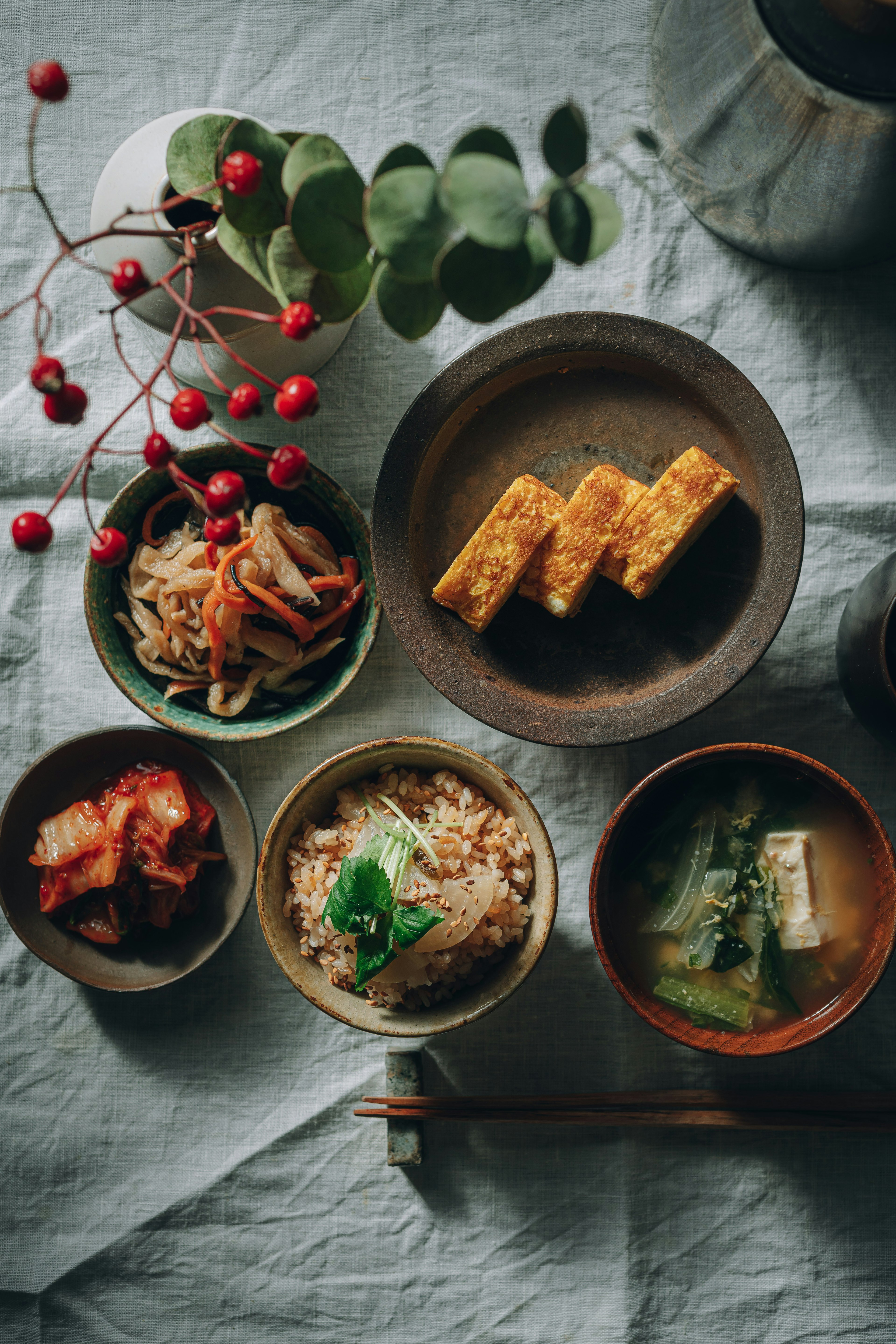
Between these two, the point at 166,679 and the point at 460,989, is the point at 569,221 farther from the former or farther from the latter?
the point at 460,989

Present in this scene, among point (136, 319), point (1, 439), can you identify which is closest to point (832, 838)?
point (136, 319)

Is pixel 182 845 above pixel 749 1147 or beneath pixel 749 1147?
above

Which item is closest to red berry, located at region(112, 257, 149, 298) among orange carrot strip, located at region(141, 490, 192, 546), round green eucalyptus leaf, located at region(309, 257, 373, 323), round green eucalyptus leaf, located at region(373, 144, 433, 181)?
round green eucalyptus leaf, located at region(309, 257, 373, 323)

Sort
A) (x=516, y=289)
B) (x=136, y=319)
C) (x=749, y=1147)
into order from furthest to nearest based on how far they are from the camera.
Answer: (x=749, y=1147), (x=136, y=319), (x=516, y=289)

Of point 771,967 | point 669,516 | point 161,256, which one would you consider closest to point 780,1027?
point 771,967

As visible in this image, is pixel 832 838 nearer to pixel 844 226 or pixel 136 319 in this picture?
pixel 844 226

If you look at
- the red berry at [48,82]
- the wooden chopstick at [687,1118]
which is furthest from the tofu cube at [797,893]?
the red berry at [48,82]
